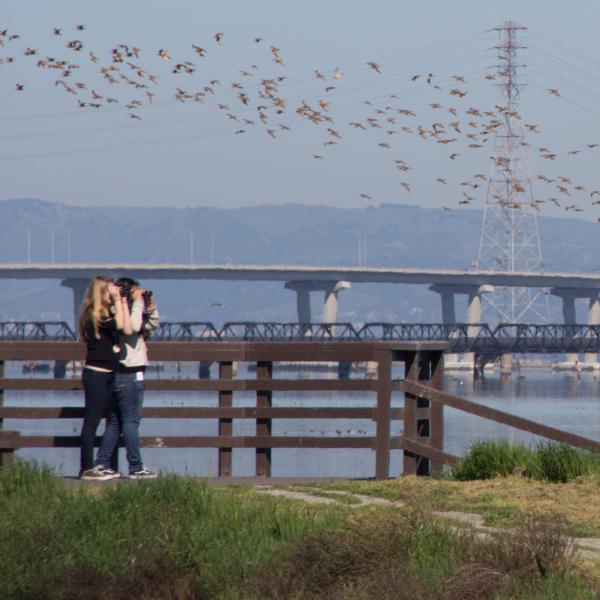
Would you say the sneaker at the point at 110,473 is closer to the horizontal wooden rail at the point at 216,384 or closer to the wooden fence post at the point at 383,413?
the horizontal wooden rail at the point at 216,384

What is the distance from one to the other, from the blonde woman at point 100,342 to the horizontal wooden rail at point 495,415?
2762 mm

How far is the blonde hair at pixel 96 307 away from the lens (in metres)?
17.0

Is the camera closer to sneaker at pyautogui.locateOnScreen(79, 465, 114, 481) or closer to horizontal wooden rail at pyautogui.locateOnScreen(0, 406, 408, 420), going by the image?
horizontal wooden rail at pyautogui.locateOnScreen(0, 406, 408, 420)

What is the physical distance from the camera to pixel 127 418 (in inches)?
682

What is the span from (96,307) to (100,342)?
325mm

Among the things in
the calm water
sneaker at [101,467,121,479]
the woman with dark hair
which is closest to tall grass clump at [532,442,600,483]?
the calm water

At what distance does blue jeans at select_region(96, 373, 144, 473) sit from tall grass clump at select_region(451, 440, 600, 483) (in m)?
2.97

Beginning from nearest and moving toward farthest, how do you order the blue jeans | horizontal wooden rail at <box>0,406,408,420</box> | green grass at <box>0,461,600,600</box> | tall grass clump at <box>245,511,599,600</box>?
tall grass clump at <box>245,511,599,600</box> → green grass at <box>0,461,600,600</box> → the blue jeans → horizontal wooden rail at <box>0,406,408,420</box>

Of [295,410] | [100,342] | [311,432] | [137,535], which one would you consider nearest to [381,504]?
[137,535]

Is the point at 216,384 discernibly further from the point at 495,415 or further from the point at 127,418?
the point at 495,415

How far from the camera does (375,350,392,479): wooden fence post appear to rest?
17344mm

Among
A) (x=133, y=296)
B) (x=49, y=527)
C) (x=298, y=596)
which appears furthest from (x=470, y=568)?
(x=133, y=296)

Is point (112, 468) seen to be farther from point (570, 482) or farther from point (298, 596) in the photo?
point (298, 596)

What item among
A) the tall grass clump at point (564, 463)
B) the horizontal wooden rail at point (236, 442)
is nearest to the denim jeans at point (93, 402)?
the horizontal wooden rail at point (236, 442)
